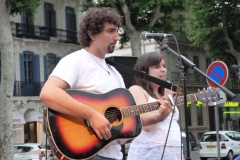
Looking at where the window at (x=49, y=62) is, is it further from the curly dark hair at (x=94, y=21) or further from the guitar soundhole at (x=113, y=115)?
the guitar soundhole at (x=113, y=115)

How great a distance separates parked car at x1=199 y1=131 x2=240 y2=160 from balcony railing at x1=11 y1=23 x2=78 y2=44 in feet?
47.1

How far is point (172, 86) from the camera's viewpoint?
5680 millimetres

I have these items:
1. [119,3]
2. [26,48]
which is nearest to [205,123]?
[26,48]

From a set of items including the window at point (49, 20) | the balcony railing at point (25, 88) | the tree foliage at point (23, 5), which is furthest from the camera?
the window at point (49, 20)

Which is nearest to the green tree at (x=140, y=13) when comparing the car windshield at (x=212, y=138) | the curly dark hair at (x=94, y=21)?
the car windshield at (x=212, y=138)

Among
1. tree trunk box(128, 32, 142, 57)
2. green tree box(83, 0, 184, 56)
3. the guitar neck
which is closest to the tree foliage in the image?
green tree box(83, 0, 184, 56)

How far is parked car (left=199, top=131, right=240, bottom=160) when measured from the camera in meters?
28.5

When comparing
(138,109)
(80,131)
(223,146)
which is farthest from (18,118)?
(80,131)

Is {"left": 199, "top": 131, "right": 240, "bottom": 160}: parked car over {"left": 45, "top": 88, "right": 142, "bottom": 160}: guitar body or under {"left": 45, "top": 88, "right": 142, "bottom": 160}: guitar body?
under

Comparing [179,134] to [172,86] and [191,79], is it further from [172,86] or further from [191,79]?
[191,79]

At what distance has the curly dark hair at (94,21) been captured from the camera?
4676mm

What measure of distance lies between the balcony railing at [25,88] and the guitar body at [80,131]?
32.0m

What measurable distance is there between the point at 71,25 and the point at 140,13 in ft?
48.7

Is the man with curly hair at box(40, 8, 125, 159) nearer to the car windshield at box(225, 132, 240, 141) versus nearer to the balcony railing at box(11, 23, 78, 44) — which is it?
the car windshield at box(225, 132, 240, 141)
